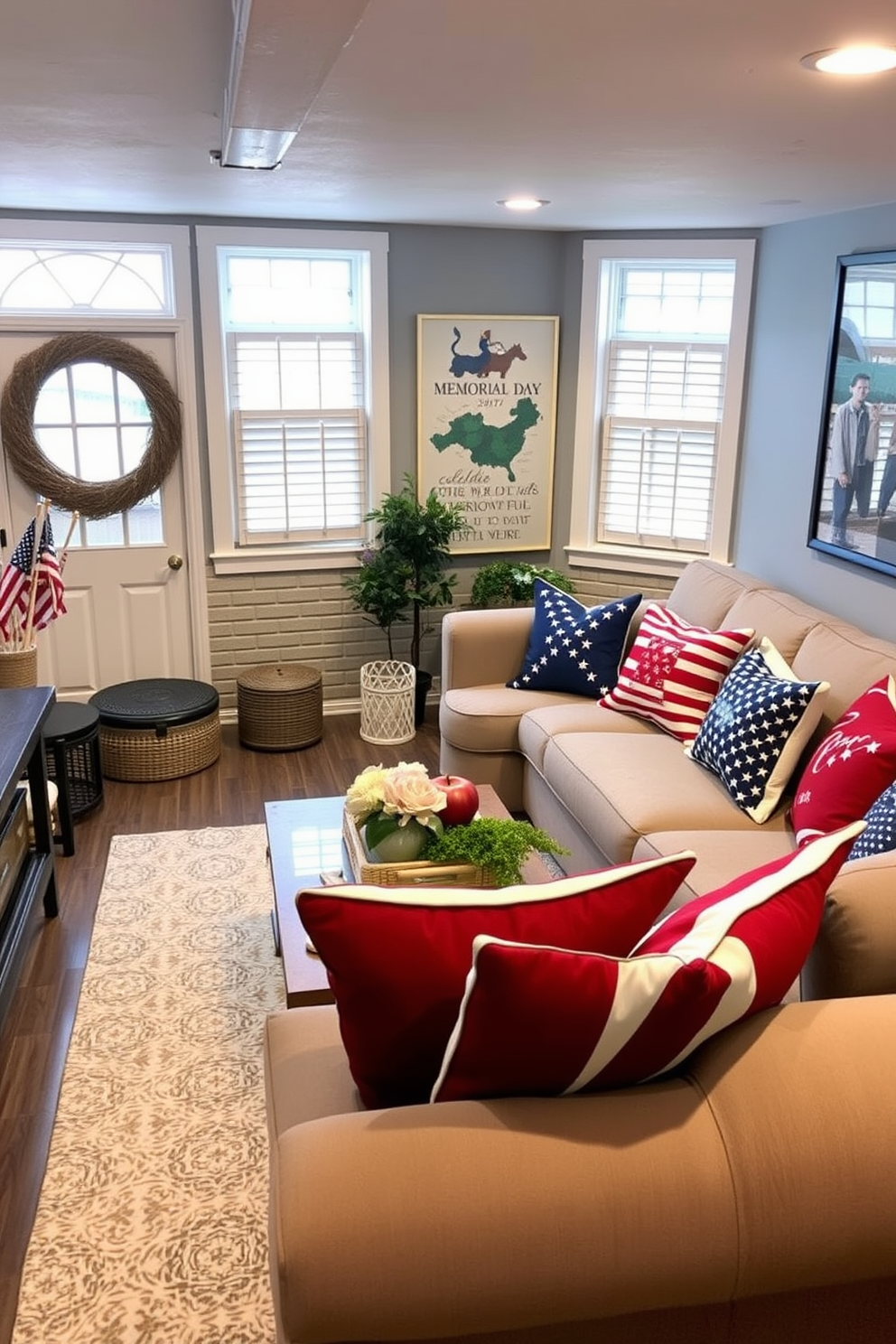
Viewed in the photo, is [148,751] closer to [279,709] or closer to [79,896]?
[279,709]

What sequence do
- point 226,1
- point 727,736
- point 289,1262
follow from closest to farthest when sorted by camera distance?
point 289,1262
point 226,1
point 727,736

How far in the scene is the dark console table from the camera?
2883 mm

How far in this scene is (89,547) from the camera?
5016mm

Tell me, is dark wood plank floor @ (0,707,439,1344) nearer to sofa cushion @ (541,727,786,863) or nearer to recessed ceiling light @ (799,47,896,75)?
sofa cushion @ (541,727,786,863)

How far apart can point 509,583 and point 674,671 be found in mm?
1574

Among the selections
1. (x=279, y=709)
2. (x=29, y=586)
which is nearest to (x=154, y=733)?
(x=279, y=709)

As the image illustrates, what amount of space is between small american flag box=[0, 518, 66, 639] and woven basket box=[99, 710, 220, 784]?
2.23 feet

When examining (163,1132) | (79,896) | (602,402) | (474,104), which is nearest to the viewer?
(474,104)

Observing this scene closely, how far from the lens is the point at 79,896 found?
3689 millimetres

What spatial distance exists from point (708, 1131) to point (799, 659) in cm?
233

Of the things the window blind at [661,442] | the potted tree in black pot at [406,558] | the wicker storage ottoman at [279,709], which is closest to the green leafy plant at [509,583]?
the potted tree in black pot at [406,558]

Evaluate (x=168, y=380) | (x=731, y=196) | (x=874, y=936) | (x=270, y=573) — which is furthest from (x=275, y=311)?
(x=874, y=936)

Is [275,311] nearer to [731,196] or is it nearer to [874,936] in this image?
[731,196]

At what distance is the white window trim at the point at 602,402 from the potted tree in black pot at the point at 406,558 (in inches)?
26.1
